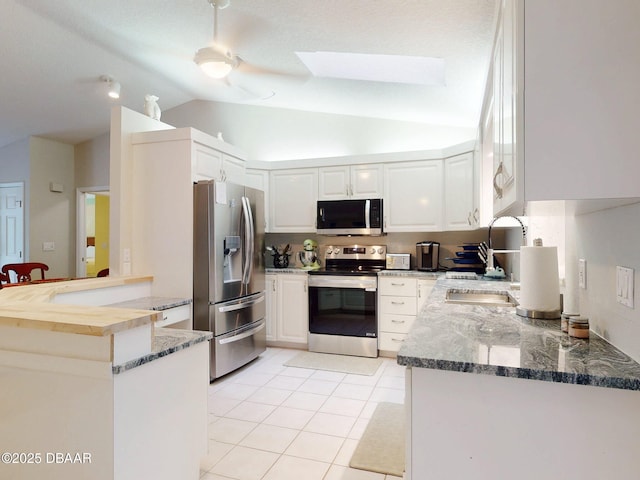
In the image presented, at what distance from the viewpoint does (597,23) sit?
36.9 inches

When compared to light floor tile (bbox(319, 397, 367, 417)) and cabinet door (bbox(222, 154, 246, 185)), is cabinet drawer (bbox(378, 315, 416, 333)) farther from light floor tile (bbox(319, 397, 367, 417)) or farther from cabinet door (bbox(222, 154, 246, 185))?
cabinet door (bbox(222, 154, 246, 185))

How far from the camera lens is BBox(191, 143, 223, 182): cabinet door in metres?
3.18

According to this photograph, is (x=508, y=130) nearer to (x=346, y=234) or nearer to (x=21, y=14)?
(x=346, y=234)

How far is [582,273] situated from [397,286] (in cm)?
231

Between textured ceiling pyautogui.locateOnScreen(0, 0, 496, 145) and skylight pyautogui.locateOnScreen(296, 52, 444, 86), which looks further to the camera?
skylight pyautogui.locateOnScreen(296, 52, 444, 86)

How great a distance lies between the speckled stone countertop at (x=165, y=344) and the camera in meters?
1.34

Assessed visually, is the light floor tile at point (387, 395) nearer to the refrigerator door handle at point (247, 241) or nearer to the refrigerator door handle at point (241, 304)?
the refrigerator door handle at point (241, 304)

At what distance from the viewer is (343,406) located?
270 cm

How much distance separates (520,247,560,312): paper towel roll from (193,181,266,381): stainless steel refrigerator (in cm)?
231

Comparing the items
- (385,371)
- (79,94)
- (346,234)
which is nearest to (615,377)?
(385,371)

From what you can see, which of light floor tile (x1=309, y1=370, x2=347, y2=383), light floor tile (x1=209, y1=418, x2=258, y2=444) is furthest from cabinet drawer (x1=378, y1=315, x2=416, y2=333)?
light floor tile (x1=209, y1=418, x2=258, y2=444)

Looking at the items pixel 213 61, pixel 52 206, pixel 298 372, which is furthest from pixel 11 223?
pixel 298 372

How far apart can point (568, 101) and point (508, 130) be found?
0.22 metres

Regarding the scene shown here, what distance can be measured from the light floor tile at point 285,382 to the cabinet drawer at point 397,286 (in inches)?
47.5
